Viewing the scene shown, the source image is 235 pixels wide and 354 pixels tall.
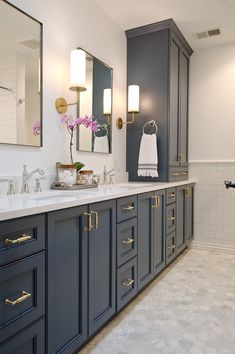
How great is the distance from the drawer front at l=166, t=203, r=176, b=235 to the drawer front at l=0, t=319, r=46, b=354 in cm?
169

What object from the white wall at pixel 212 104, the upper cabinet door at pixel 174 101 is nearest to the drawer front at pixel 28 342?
the upper cabinet door at pixel 174 101

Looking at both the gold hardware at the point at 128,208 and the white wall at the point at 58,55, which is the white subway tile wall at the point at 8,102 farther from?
the gold hardware at the point at 128,208

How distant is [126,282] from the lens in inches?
76.5

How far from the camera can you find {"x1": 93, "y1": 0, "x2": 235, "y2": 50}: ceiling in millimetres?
2533

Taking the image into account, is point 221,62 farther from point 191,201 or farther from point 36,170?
point 36,170

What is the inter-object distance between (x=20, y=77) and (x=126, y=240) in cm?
127

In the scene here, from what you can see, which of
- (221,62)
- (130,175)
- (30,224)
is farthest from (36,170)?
(221,62)

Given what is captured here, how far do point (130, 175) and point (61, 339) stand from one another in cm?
202

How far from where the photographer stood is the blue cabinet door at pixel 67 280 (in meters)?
1.25

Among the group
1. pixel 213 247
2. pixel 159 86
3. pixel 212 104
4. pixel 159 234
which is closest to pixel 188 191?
pixel 213 247

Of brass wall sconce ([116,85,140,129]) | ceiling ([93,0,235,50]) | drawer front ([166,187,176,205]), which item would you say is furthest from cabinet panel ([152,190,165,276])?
ceiling ([93,0,235,50])

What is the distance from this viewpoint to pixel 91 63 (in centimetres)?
248

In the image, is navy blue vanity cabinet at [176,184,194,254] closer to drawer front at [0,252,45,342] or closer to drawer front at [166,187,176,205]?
drawer front at [166,187,176,205]

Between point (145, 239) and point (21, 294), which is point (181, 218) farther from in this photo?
point (21, 294)
